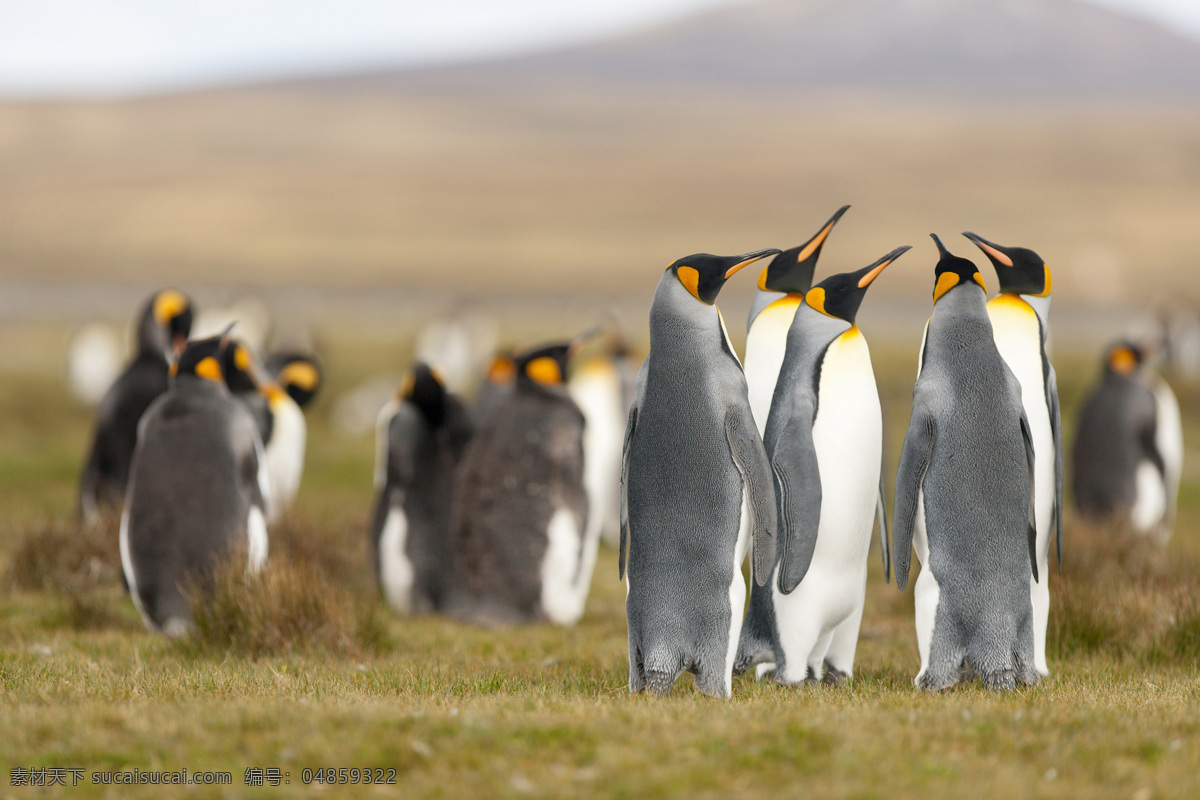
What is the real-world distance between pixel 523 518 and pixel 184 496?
2420 millimetres

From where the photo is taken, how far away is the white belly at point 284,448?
1052 centimetres

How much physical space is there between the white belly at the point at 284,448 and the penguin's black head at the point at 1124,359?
A: 786cm

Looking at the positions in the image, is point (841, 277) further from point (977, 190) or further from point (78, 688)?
point (977, 190)

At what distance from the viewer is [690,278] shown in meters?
5.73

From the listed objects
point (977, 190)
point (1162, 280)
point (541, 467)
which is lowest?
point (541, 467)

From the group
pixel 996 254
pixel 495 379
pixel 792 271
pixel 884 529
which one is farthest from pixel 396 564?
pixel 996 254

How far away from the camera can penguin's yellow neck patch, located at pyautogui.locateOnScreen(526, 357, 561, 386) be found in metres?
9.24

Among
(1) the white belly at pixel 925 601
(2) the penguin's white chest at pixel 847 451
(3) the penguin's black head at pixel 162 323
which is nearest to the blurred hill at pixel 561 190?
(3) the penguin's black head at pixel 162 323

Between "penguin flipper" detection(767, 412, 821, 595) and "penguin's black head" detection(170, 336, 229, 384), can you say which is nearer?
"penguin flipper" detection(767, 412, 821, 595)

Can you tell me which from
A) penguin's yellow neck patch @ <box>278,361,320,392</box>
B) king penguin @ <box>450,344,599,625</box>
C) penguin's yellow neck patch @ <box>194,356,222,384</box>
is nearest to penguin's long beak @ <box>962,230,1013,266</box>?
king penguin @ <box>450,344,599,625</box>

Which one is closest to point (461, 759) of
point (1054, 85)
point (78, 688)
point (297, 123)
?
point (78, 688)

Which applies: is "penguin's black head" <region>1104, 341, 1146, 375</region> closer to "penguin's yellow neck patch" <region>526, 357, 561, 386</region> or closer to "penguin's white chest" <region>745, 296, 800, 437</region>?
"penguin's yellow neck patch" <region>526, 357, 561, 386</region>

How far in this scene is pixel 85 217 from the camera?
7425cm

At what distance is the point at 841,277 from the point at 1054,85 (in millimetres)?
200795
